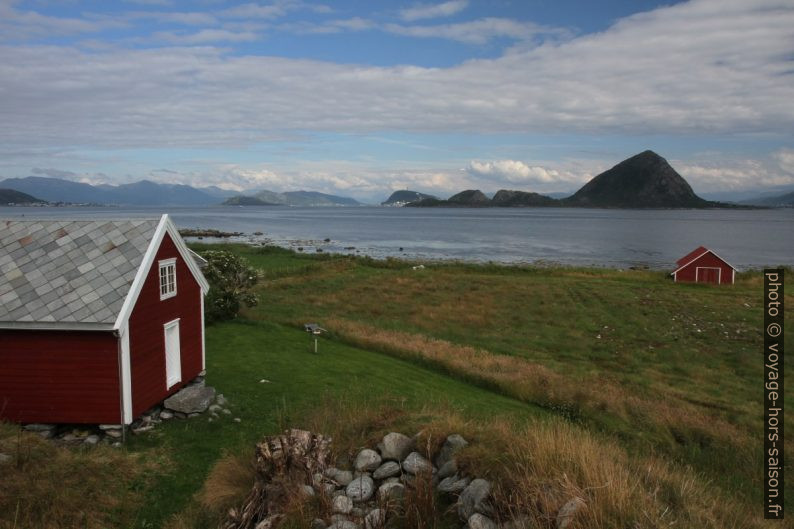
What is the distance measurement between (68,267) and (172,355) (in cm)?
458

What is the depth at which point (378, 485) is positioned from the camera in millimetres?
10867

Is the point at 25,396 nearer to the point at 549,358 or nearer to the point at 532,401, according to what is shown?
the point at 532,401

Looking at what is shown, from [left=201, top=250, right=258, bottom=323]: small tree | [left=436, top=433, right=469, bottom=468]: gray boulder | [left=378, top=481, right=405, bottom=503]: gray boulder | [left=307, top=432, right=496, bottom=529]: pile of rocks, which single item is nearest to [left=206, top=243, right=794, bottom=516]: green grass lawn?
[left=201, top=250, right=258, bottom=323]: small tree

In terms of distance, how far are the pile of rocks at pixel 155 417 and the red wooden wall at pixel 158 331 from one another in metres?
0.43

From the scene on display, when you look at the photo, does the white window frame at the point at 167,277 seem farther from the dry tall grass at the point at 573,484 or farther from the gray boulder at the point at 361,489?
the gray boulder at the point at 361,489

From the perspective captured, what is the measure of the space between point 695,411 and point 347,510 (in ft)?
64.3

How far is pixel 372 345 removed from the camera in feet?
105

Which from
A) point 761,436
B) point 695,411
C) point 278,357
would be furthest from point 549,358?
point 278,357

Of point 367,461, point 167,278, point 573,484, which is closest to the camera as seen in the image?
point 573,484

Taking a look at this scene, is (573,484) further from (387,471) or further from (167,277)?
(167,277)

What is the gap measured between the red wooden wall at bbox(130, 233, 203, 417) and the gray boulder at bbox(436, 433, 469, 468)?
10201 mm

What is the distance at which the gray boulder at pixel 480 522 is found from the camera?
8.79 metres

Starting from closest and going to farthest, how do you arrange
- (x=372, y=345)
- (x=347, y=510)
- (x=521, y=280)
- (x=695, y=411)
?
(x=347, y=510)
(x=695, y=411)
(x=372, y=345)
(x=521, y=280)

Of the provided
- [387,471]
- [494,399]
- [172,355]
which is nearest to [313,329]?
[494,399]
